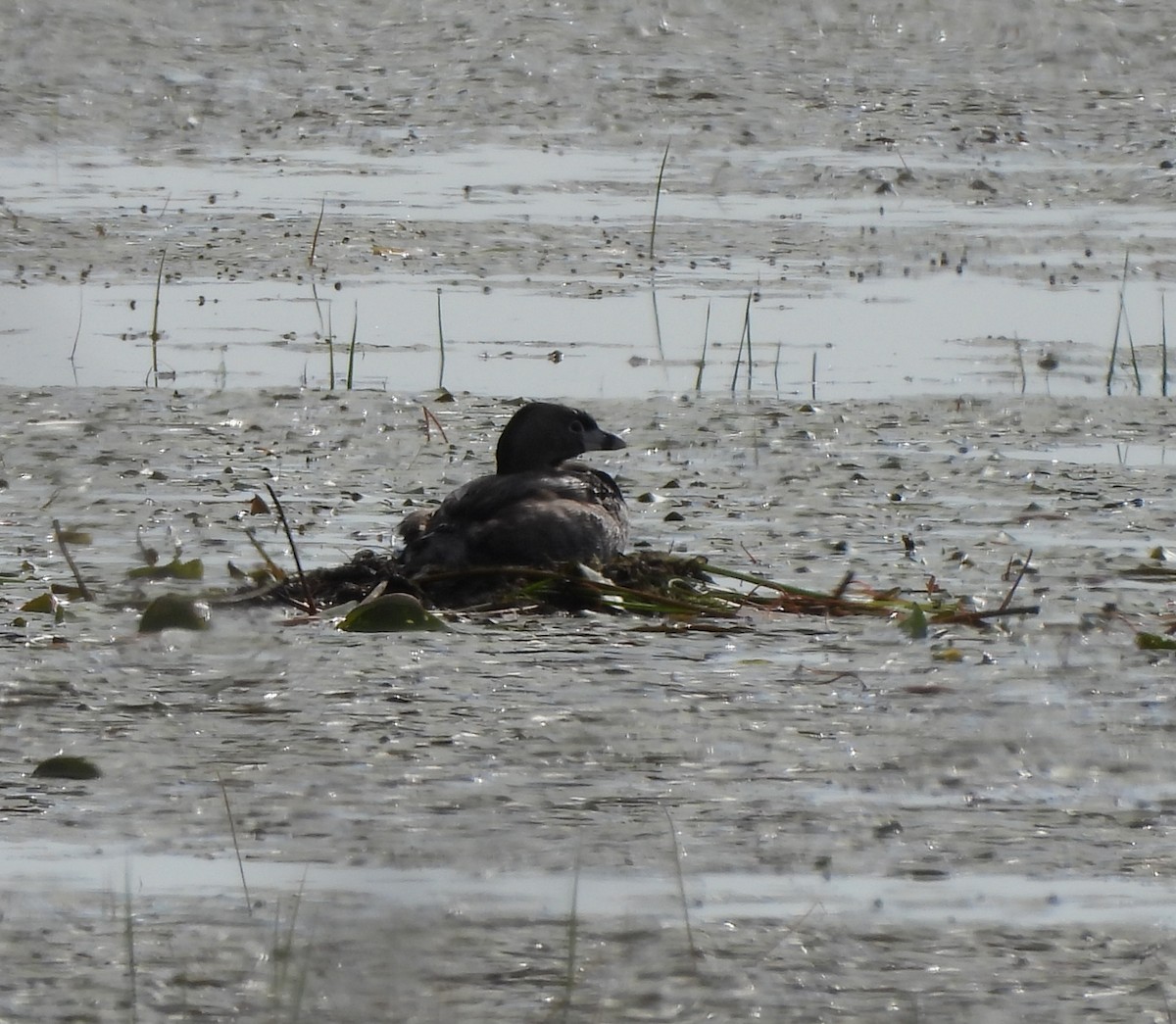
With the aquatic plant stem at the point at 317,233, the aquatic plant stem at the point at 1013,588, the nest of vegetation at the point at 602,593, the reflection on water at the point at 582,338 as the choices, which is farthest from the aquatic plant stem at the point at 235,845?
the aquatic plant stem at the point at 317,233

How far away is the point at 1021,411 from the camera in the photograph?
31.6 feet

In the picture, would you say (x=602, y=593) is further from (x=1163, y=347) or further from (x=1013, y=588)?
(x=1163, y=347)

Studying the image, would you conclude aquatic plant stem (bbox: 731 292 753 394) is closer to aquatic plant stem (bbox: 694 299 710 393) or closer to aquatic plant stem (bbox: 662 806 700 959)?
aquatic plant stem (bbox: 694 299 710 393)

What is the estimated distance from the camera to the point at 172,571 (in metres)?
6.89

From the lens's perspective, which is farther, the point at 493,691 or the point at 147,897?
the point at 493,691

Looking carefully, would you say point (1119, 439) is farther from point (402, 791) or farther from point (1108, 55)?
point (1108, 55)

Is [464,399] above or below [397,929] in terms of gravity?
below

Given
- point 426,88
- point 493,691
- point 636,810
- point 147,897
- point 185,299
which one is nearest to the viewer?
point 147,897

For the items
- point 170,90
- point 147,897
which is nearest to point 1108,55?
point 170,90

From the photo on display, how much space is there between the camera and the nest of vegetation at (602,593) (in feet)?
21.6

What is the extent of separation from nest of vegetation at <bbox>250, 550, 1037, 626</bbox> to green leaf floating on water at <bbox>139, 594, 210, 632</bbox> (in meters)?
0.29

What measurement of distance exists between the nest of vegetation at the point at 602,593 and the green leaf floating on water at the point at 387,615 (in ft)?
0.54

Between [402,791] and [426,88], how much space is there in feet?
34.9

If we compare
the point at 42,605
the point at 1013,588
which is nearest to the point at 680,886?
the point at 1013,588
